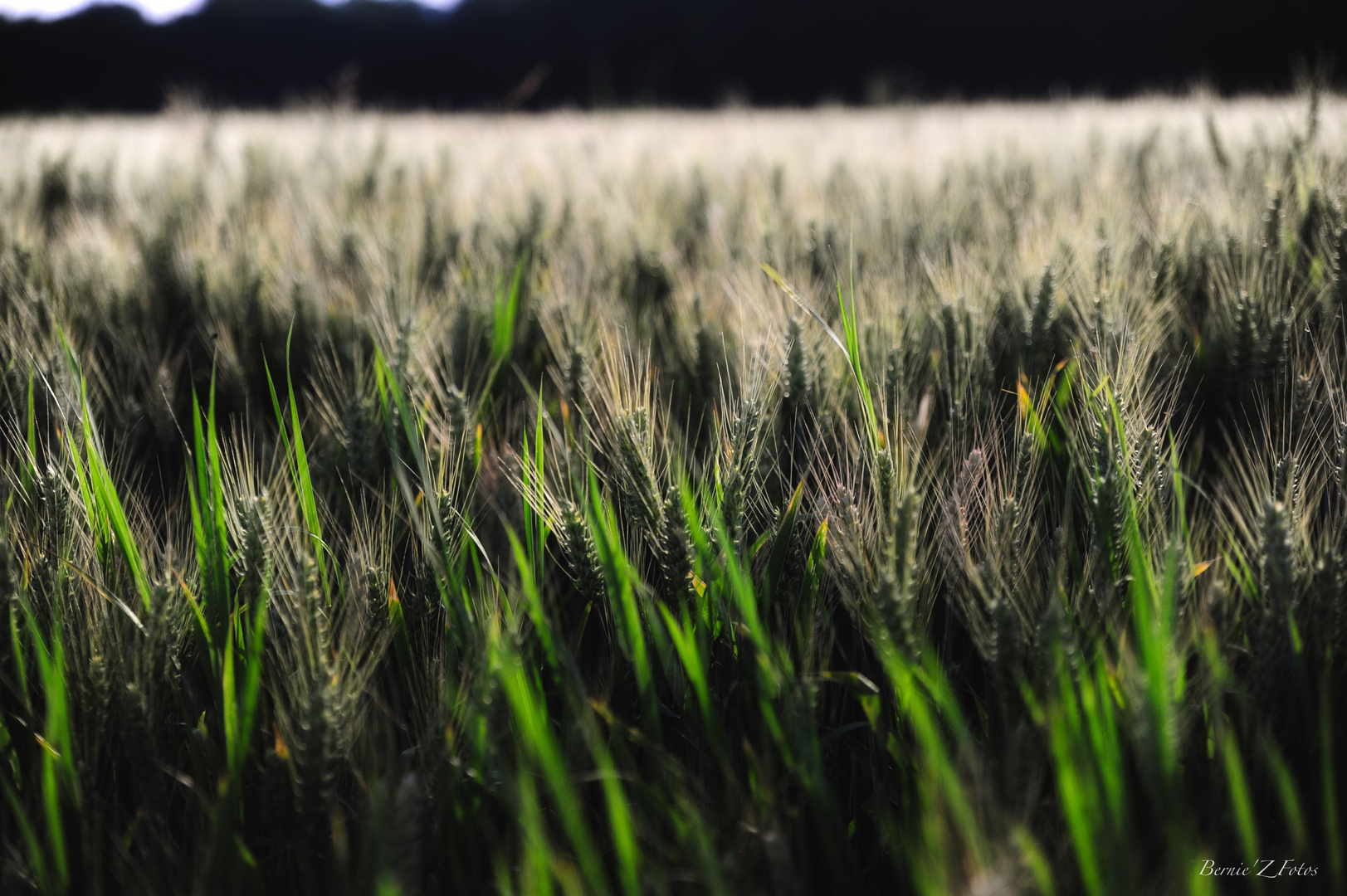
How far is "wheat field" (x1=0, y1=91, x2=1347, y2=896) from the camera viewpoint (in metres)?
0.51

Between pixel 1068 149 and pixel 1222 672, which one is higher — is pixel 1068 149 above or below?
above

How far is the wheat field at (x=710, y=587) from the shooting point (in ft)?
1.68

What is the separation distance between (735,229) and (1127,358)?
121cm

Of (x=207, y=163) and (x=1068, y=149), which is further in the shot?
(x=207, y=163)

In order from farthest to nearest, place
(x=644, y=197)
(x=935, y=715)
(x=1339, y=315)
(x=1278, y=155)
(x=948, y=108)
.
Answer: (x=948, y=108), (x=644, y=197), (x=1278, y=155), (x=1339, y=315), (x=935, y=715)

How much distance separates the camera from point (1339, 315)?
0.98m

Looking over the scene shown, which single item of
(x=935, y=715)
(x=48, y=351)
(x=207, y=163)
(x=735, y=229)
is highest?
(x=207, y=163)

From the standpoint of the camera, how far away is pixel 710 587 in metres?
0.66

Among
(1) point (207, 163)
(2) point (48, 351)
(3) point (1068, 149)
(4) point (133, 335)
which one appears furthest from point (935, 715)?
(1) point (207, 163)

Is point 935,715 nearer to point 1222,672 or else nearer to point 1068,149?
point 1222,672
